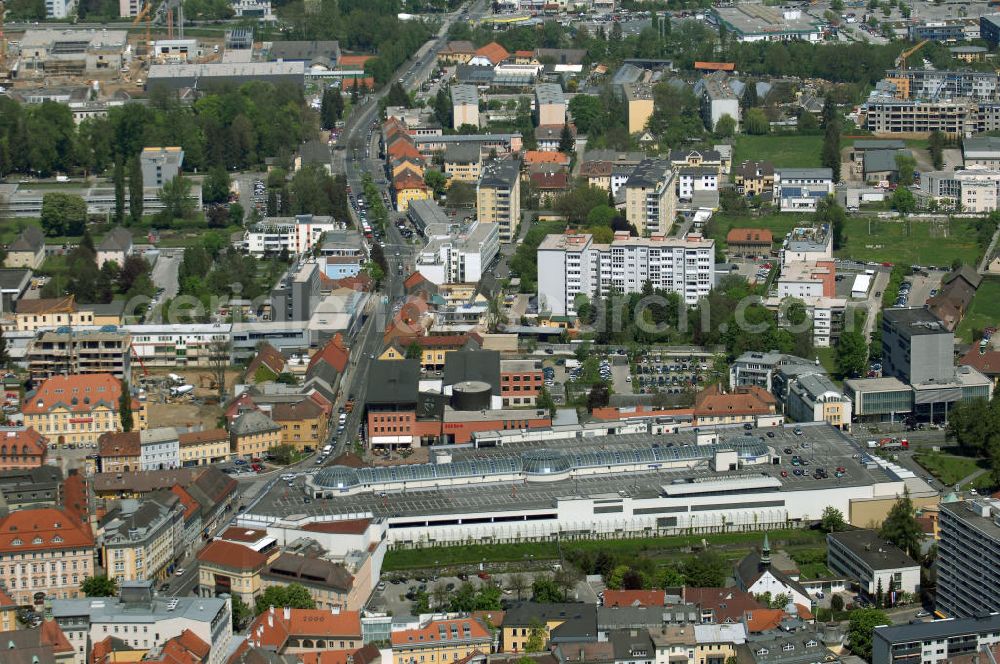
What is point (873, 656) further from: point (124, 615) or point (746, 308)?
point (746, 308)

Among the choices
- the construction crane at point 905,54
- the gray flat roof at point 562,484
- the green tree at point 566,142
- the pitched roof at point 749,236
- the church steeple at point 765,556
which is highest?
the construction crane at point 905,54

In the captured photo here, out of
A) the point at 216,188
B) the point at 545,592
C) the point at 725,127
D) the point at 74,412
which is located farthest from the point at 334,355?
the point at 725,127

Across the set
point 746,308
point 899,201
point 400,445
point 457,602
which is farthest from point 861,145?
point 457,602

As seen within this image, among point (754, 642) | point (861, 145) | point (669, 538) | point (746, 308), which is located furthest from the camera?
point (861, 145)

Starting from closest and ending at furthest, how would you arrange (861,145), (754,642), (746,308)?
(754,642) → (746,308) → (861,145)

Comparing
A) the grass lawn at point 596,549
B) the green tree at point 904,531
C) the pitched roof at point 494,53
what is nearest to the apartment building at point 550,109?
the pitched roof at point 494,53

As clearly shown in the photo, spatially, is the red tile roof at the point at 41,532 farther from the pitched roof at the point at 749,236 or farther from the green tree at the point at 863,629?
the pitched roof at the point at 749,236

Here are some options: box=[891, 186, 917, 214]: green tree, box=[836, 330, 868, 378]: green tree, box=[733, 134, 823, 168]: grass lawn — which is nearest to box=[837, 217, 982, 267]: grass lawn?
box=[891, 186, 917, 214]: green tree
